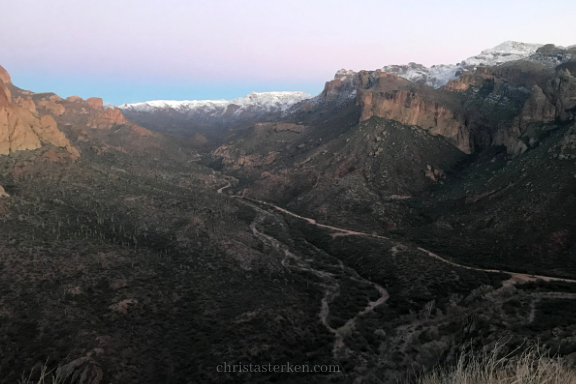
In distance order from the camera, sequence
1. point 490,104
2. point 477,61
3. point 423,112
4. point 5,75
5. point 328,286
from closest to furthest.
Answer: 1. point 328,286
2. point 423,112
3. point 490,104
4. point 5,75
5. point 477,61

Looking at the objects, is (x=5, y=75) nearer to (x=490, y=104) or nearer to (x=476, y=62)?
(x=490, y=104)

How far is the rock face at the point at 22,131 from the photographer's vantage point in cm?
6425

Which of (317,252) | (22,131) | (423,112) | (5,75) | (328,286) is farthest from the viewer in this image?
(5,75)

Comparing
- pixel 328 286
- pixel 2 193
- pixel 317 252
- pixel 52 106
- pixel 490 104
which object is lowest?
pixel 328 286

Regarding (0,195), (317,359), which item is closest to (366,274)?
(317,359)

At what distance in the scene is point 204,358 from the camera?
25.6 metres

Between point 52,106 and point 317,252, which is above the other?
point 52,106

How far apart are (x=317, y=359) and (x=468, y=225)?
Result: 4394 centimetres

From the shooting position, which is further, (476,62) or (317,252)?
(476,62)

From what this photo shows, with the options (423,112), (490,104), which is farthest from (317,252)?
(490,104)

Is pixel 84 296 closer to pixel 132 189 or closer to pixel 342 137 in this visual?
pixel 132 189

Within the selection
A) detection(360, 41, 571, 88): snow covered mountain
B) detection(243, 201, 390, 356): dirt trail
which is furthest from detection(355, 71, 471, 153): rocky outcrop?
detection(360, 41, 571, 88): snow covered mountain

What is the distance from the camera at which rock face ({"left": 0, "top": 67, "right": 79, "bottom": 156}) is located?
64250 millimetres

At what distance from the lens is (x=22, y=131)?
67875 millimetres
